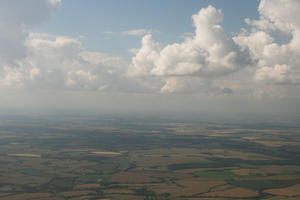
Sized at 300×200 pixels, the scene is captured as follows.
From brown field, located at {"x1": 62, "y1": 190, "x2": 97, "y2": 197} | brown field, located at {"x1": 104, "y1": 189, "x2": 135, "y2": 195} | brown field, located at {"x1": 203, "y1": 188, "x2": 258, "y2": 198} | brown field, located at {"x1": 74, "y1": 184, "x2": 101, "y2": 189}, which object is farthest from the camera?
brown field, located at {"x1": 74, "y1": 184, "x2": 101, "y2": 189}

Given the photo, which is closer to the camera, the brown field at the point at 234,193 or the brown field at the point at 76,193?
the brown field at the point at 76,193

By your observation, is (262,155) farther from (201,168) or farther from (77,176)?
(77,176)

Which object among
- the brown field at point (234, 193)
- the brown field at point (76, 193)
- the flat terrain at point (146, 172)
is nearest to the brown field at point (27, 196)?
the flat terrain at point (146, 172)

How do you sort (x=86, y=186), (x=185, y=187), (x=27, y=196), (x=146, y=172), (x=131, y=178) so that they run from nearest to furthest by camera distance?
1. (x=27, y=196)
2. (x=86, y=186)
3. (x=185, y=187)
4. (x=131, y=178)
5. (x=146, y=172)

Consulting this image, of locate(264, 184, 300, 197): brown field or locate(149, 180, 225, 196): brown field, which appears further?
locate(149, 180, 225, 196): brown field

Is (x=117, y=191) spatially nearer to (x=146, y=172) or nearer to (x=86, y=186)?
(x=86, y=186)

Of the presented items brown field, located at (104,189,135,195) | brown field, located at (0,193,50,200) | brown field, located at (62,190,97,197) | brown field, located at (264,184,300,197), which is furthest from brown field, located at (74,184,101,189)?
brown field, located at (264,184,300,197)

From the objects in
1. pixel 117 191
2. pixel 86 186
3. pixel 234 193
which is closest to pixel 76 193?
pixel 86 186

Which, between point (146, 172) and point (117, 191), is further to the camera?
point (146, 172)

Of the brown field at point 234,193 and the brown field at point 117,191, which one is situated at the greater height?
the brown field at point 117,191

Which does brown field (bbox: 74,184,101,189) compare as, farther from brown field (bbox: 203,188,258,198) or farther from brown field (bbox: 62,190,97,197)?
brown field (bbox: 203,188,258,198)

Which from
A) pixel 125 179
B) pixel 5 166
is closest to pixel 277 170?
pixel 125 179

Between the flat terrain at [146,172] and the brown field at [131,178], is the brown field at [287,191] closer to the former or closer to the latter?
the flat terrain at [146,172]
